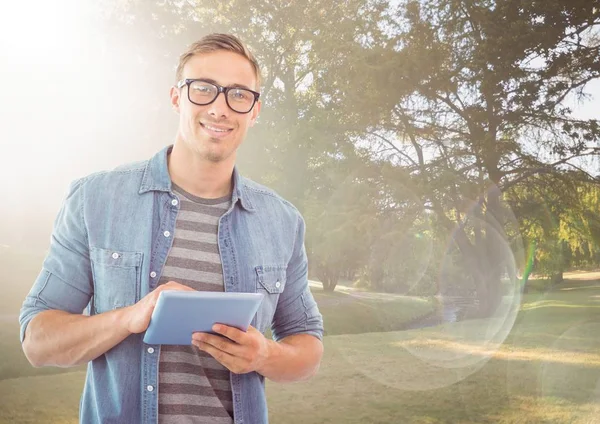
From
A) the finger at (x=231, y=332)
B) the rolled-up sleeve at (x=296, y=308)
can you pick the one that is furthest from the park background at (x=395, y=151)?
the finger at (x=231, y=332)

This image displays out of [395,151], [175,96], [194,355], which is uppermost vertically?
[395,151]

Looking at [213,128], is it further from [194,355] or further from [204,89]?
[194,355]

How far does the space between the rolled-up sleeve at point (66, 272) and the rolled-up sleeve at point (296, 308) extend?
432mm

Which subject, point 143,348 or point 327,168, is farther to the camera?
point 327,168

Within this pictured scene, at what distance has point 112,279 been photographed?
1.15 m

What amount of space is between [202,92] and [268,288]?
45 cm

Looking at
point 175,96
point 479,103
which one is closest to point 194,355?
point 175,96

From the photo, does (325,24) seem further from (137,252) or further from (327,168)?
(137,252)

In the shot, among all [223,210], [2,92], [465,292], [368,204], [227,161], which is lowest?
[465,292]

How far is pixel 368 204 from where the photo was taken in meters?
8.06

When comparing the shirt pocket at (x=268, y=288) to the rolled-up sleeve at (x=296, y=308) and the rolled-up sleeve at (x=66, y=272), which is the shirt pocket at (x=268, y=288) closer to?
the rolled-up sleeve at (x=296, y=308)

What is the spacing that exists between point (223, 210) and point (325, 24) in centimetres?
842

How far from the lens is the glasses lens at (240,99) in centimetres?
128

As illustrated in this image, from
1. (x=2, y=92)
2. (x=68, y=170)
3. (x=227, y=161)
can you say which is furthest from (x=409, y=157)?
(x=227, y=161)
